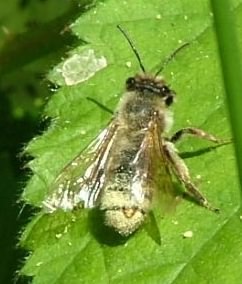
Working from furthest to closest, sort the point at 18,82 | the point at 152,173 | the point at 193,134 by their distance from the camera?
the point at 18,82
the point at 193,134
the point at 152,173

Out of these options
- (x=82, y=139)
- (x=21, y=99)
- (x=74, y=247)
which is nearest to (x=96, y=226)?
(x=74, y=247)

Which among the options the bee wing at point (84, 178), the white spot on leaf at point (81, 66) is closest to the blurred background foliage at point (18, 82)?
the white spot on leaf at point (81, 66)

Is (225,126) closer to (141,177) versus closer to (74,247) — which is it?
(141,177)

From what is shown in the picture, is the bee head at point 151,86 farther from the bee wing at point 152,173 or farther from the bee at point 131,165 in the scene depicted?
the bee wing at point 152,173

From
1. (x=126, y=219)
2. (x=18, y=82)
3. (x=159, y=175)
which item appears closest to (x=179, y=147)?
(x=159, y=175)

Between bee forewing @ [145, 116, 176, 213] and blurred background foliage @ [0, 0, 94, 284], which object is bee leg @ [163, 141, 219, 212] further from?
blurred background foliage @ [0, 0, 94, 284]

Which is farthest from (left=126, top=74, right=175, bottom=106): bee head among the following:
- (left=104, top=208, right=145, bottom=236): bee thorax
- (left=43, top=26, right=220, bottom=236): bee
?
(left=104, top=208, right=145, bottom=236): bee thorax

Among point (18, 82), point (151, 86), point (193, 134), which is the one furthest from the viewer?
point (18, 82)

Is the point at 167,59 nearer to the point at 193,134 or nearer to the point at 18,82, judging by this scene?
the point at 193,134
